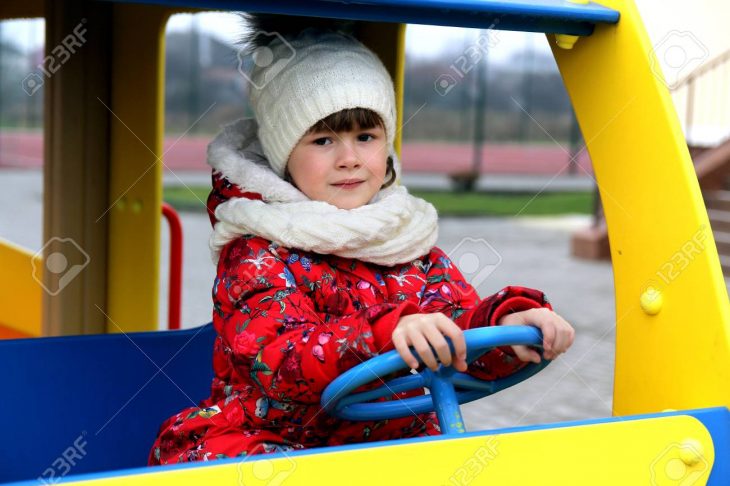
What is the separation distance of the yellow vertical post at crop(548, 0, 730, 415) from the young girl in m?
0.23

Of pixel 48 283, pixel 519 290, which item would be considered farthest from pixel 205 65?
pixel 519 290

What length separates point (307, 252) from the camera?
185 cm

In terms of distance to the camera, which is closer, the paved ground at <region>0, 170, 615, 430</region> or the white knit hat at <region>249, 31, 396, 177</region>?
the white knit hat at <region>249, 31, 396, 177</region>

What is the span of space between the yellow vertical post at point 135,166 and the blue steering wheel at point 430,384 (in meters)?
1.26

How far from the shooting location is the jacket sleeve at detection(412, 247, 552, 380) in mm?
1631

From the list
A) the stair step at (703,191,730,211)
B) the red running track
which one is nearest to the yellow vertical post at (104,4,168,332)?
the stair step at (703,191,730,211)

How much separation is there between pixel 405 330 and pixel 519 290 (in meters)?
0.28

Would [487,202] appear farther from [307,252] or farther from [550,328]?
[550,328]

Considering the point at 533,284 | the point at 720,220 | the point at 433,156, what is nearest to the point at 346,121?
the point at 533,284

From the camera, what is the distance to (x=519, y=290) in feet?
5.36

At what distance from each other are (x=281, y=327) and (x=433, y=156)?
21264mm

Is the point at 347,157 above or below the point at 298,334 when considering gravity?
above

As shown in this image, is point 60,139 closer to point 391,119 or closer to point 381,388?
point 391,119

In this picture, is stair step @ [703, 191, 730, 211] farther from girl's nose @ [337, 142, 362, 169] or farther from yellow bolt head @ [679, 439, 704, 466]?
yellow bolt head @ [679, 439, 704, 466]
